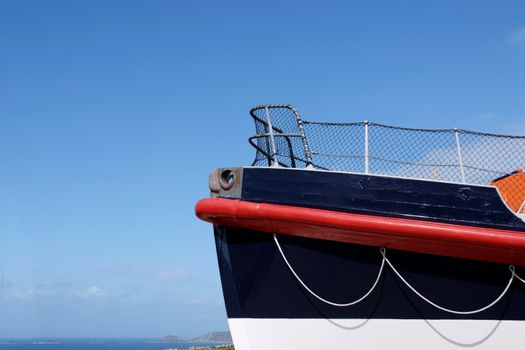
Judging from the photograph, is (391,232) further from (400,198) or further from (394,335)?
(394,335)

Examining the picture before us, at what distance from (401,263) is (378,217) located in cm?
52

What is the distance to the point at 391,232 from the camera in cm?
567

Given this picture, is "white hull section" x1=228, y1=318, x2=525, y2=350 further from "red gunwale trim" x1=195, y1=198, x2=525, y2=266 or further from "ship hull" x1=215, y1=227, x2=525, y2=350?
"red gunwale trim" x1=195, y1=198, x2=525, y2=266

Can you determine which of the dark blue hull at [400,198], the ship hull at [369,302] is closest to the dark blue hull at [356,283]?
the ship hull at [369,302]

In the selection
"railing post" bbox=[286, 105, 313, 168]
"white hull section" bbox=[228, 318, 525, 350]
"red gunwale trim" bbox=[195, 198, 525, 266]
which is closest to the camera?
"red gunwale trim" bbox=[195, 198, 525, 266]

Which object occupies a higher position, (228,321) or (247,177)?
(247,177)

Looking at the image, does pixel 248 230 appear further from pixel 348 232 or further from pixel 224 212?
pixel 348 232

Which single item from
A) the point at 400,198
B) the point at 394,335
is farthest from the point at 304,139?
the point at 394,335

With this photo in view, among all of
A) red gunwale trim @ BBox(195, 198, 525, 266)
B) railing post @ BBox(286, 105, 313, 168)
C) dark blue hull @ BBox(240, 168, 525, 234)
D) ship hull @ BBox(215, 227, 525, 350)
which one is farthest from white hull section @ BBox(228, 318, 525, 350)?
railing post @ BBox(286, 105, 313, 168)

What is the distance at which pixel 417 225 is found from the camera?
567cm

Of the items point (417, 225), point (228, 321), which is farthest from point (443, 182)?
point (228, 321)

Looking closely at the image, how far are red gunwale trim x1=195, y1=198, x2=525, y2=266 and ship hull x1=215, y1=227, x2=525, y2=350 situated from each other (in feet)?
0.36

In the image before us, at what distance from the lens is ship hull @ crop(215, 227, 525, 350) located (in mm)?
5785

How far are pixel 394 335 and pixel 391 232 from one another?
3.40 feet
